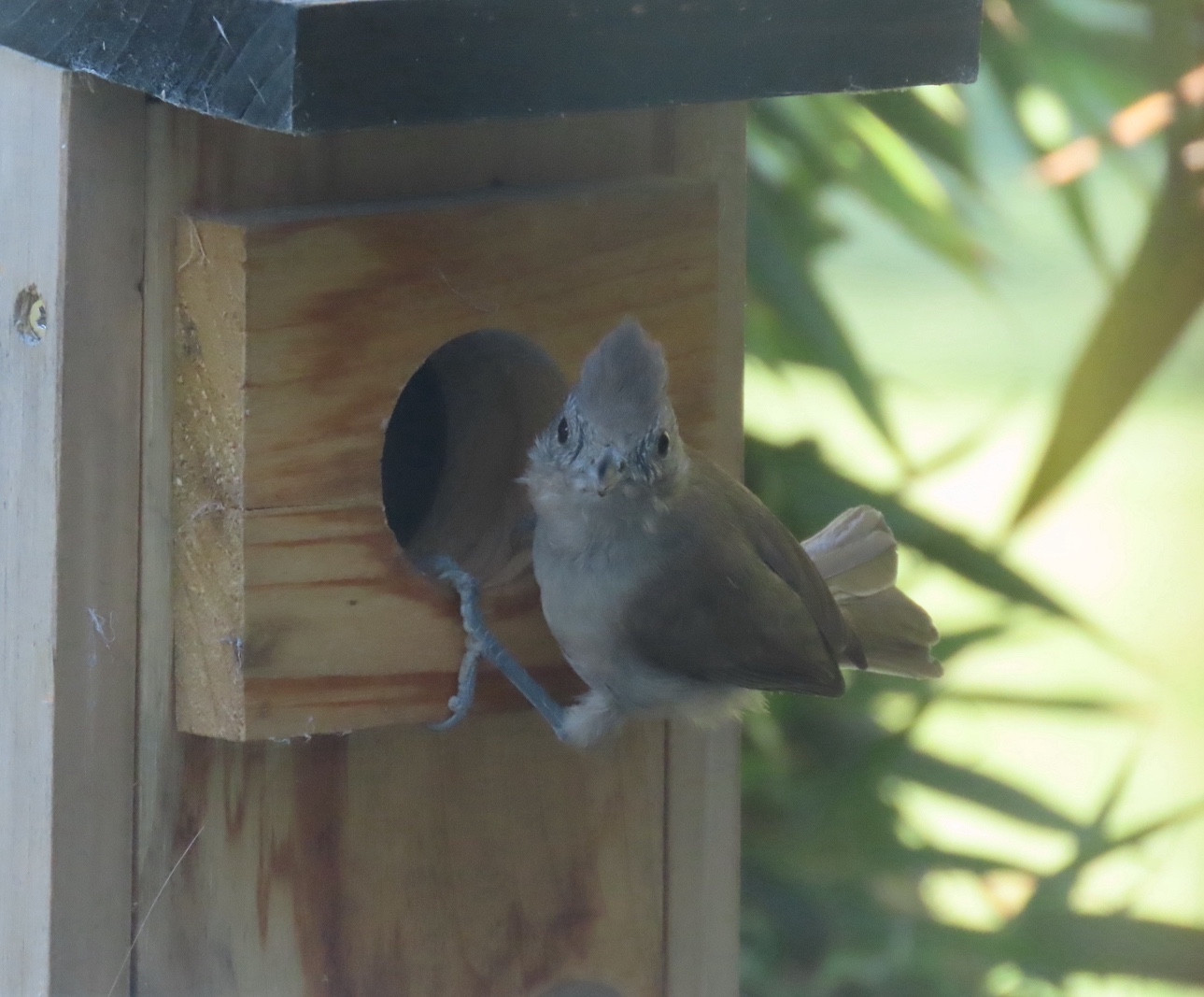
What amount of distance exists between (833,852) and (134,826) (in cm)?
148

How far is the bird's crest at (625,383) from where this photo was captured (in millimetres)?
1932

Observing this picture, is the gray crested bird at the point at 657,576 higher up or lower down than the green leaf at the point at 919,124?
lower down

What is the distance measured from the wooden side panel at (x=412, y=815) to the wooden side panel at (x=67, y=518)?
3cm

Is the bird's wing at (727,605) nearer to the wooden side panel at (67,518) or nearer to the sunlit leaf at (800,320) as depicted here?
the wooden side panel at (67,518)

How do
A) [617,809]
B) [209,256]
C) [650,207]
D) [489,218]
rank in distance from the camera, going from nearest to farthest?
[209,256] < [489,218] < [650,207] < [617,809]

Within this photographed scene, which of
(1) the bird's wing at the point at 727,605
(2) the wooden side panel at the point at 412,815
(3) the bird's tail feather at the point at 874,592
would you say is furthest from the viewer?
(3) the bird's tail feather at the point at 874,592

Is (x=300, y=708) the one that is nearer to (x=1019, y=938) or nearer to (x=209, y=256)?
(x=209, y=256)

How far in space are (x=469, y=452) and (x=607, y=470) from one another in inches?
17.2

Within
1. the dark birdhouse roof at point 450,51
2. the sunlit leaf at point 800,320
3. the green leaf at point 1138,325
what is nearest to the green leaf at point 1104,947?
the green leaf at point 1138,325

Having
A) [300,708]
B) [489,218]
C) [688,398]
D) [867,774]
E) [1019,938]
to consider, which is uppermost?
[489,218]

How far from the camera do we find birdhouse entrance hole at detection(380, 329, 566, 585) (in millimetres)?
2334

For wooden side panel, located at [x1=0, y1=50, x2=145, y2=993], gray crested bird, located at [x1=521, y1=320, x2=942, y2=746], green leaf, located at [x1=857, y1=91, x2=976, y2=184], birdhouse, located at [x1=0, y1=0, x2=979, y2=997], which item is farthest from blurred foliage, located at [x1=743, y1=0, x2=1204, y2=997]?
wooden side panel, located at [x1=0, y1=50, x2=145, y2=993]

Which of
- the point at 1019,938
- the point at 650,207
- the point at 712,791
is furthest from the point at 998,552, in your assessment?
the point at 650,207

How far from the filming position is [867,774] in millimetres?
3070
